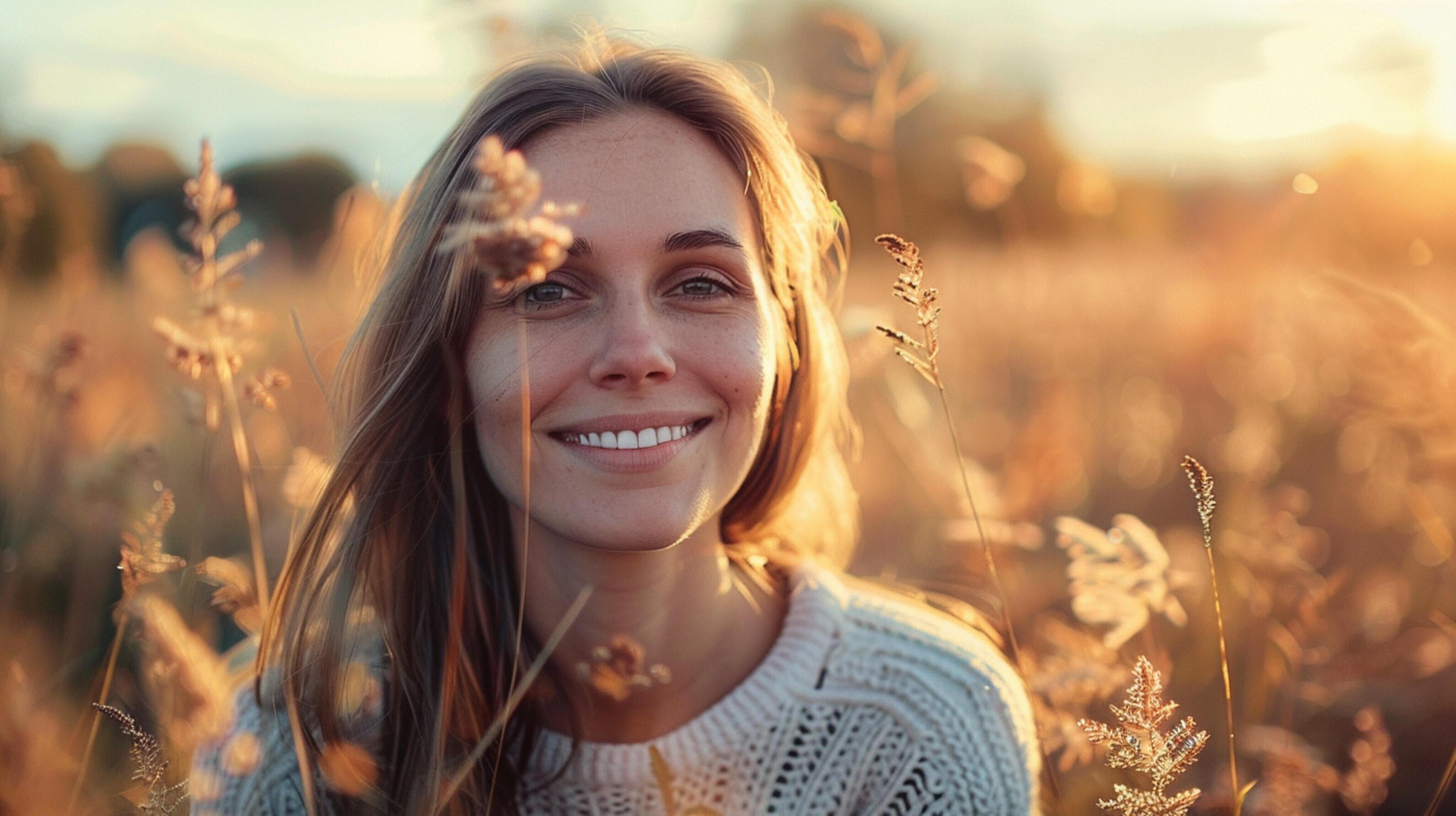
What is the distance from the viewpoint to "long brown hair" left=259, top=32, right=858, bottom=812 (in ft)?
5.83

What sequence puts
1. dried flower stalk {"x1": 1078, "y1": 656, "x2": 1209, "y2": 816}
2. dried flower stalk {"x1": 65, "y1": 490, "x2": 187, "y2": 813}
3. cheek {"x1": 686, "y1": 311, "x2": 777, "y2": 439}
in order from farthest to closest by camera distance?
cheek {"x1": 686, "y1": 311, "x2": 777, "y2": 439}, dried flower stalk {"x1": 65, "y1": 490, "x2": 187, "y2": 813}, dried flower stalk {"x1": 1078, "y1": 656, "x2": 1209, "y2": 816}

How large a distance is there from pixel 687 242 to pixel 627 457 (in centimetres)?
36

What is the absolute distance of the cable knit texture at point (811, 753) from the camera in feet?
6.19

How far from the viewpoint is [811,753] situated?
6.35ft

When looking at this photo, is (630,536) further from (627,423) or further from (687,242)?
(687,242)

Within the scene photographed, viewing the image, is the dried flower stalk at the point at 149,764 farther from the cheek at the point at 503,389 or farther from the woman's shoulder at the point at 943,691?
the woman's shoulder at the point at 943,691

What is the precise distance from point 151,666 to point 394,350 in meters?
0.63

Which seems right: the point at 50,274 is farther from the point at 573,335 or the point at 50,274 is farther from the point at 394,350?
the point at 573,335

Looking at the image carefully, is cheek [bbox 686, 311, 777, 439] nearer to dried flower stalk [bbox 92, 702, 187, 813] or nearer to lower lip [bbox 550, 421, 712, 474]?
lower lip [bbox 550, 421, 712, 474]

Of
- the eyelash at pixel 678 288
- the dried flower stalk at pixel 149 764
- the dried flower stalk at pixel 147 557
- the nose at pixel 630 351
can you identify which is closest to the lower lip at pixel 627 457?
the nose at pixel 630 351

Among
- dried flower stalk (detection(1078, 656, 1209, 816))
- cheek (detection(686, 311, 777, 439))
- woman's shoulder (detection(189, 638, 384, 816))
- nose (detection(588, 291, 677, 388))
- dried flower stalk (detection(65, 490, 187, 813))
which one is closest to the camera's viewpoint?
dried flower stalk (detection(1078, 656, 1209, 816))

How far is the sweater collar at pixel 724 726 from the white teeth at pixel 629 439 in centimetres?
57

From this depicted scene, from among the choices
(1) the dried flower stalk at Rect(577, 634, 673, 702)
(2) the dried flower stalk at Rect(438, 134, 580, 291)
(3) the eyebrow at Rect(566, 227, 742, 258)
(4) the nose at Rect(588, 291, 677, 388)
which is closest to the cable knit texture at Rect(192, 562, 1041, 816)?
(1) the dried flower stalk at Rect(577, 634, 673, 702)

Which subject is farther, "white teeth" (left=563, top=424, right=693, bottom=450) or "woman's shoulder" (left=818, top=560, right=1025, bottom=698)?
"woman's shoulder" (left=818, top=560, right=1025, bottom=698)
